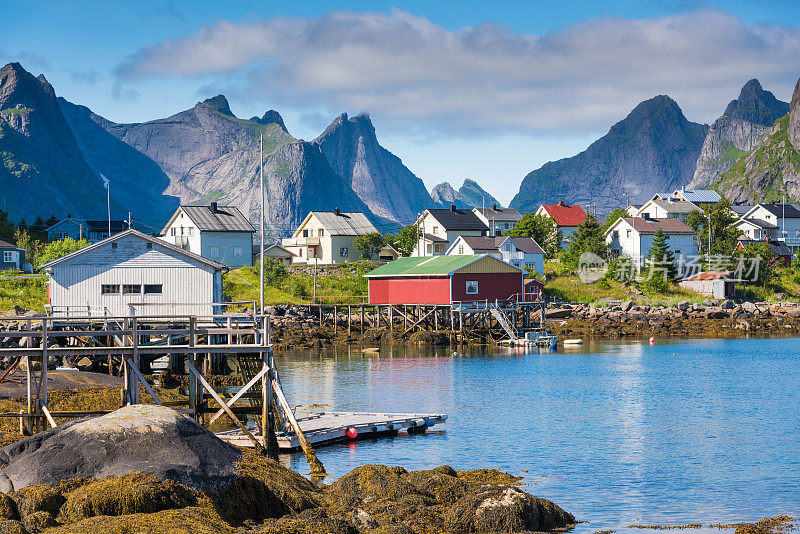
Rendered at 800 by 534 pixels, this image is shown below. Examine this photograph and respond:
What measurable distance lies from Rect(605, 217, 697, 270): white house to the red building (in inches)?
1352

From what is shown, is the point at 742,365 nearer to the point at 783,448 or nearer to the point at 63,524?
the point at 783,448

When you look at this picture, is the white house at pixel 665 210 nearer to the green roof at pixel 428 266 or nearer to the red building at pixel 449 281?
the green roof at pixel 428 266

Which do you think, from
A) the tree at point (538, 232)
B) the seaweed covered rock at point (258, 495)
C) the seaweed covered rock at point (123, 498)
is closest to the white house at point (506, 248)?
the tree at point (538, 232)

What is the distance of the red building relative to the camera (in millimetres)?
67562

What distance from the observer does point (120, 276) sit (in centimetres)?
4275

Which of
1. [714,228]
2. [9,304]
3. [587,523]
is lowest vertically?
[587,523]

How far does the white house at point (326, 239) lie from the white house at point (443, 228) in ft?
23.3

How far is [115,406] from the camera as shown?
27359 mm

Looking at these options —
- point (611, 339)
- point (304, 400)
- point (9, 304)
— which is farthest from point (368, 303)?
point (304, 400)

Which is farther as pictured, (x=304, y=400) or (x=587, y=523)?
(x=304, y=400)

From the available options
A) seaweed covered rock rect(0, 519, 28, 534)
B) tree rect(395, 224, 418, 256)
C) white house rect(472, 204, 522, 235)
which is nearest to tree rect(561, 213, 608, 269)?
tree rect(395, 224, 418, 256)

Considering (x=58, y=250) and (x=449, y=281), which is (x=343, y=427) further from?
(x=58, y=250)

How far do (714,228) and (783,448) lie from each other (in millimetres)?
86291

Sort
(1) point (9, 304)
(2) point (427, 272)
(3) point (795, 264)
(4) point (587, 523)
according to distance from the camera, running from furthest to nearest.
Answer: (3) point (795, 264) → (2) point (427, 272) → (1) point (9, 304) → (4) point (587, 523)
